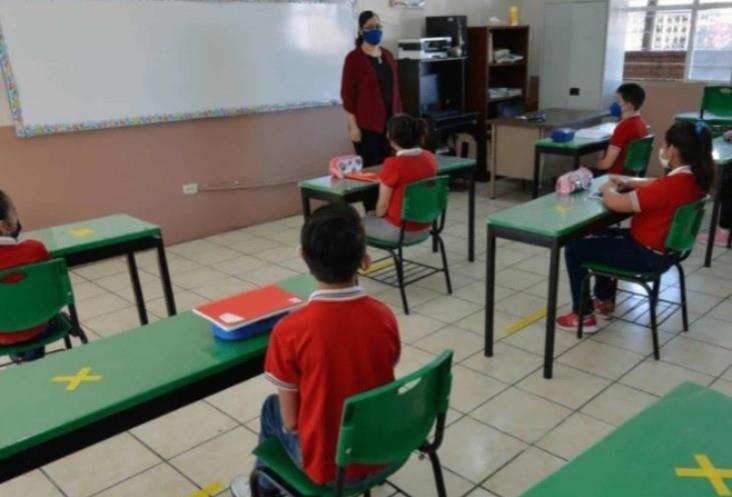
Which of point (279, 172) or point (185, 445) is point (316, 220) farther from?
point (279, 172)

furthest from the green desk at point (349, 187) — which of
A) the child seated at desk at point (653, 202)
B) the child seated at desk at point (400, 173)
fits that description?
the child seated at desk at point (653, 202)

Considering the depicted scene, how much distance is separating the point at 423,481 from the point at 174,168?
143 inches

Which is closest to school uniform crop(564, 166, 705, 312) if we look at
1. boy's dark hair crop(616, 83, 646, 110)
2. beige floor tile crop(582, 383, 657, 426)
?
beige floor tile crop(582, 383, 657, 426)

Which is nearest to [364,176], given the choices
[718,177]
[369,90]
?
[369,90]

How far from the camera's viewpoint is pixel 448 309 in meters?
3.65

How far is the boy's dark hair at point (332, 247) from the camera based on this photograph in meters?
1.42

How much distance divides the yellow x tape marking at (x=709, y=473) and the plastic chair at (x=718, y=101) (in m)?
4.65

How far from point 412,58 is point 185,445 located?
14.8ft

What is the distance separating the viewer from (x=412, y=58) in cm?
598

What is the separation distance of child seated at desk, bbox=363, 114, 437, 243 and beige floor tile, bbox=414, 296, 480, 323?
1.34ft

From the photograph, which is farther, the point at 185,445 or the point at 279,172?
the point at 279,172

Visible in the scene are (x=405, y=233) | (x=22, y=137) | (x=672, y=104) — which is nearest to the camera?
(x=405, y=233)

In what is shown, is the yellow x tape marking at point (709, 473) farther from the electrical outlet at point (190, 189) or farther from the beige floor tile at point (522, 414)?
the electrical outlet at point (190, 189)

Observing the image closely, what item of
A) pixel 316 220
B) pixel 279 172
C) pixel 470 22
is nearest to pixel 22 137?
pixel 279 172
